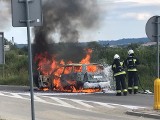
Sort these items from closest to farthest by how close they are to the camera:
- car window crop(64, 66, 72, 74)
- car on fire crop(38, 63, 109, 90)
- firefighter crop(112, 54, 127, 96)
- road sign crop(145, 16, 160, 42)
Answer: road sign crop(145, 16, 160, 42)
firefighter crop(112, 54, 127, 96)
car on fire crop(38, 63, 109, 90)
car window crop(64, 66, 72, 74)

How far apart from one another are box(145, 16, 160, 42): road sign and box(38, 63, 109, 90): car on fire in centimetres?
744

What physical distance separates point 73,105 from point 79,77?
466 centimetres

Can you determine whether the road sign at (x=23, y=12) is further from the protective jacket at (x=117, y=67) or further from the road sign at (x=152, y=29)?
the protective jacket at (x=117, y=67)

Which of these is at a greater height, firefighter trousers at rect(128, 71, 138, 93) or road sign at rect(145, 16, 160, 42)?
road sign at rect(145, 16, 160, 42)

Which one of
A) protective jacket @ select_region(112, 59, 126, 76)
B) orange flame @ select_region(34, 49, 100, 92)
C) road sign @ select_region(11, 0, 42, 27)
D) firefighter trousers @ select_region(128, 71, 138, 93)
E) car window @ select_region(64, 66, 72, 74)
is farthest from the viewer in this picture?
car window @ select_region(64, 66, 72, 74)

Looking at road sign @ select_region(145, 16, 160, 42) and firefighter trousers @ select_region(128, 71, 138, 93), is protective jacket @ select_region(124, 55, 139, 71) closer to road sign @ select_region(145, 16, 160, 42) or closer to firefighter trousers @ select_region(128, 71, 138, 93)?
firefighter trousers @ select_region(128, 71, 138, 93)

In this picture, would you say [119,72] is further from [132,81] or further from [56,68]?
[56,68]

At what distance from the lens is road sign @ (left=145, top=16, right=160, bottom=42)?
1395 cm

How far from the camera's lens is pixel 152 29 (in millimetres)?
14039

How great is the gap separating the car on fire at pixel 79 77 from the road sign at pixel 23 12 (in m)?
12.4

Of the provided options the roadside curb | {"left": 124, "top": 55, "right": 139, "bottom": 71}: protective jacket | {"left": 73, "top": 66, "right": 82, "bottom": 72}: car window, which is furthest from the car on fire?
the roadside curb

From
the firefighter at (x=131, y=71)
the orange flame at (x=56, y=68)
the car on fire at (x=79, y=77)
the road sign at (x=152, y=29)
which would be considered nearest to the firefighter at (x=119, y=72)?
the firefighter at (x=131, y=71)

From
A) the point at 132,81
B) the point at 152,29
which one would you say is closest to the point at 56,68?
the point at 132,81

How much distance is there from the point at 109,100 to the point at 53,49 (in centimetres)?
893
